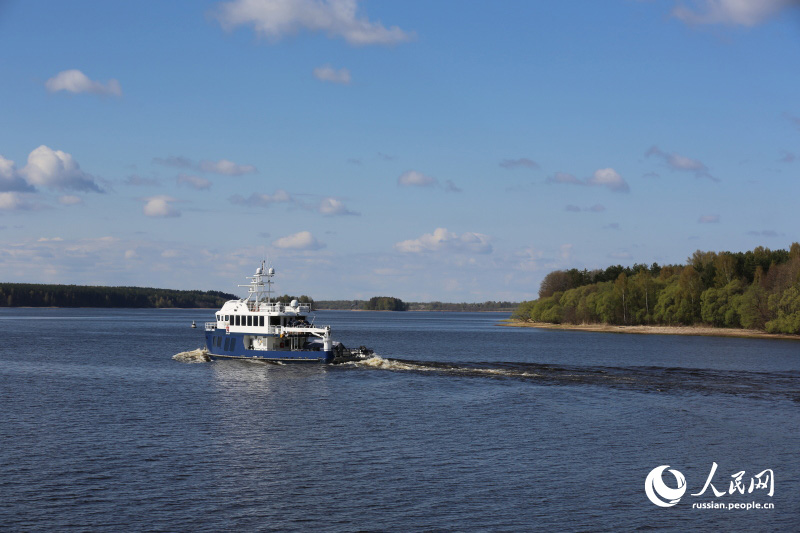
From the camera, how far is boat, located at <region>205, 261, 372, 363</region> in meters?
94.4

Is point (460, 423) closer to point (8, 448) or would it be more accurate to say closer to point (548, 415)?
point (548, 415)

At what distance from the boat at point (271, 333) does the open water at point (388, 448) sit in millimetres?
4653

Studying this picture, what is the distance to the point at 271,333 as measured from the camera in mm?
96125

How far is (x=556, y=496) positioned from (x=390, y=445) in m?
13.6

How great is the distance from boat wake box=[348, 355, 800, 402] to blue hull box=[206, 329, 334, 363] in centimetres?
569

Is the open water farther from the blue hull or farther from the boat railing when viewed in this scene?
the boat railing

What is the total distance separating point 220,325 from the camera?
102688 mm

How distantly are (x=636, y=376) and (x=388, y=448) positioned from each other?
4978 centimetres
